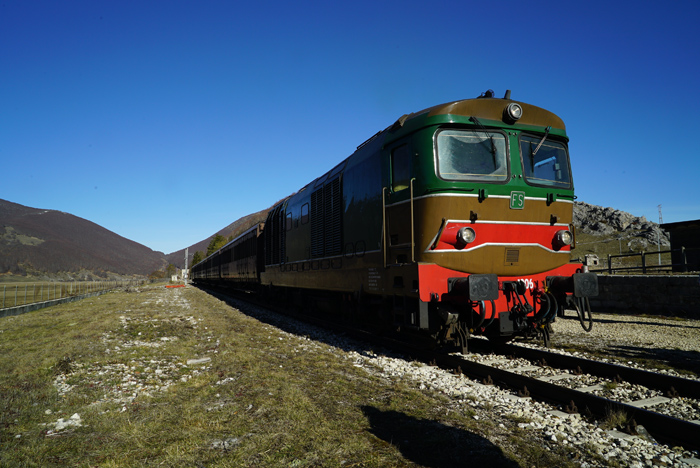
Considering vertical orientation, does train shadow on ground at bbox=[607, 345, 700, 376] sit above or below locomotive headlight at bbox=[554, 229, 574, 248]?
below

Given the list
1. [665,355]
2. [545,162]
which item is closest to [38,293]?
[545,162]

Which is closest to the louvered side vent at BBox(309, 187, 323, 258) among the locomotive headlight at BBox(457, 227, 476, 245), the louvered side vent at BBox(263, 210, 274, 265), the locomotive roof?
the locomotive roof

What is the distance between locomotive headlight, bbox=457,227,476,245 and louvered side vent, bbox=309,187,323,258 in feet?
16.5

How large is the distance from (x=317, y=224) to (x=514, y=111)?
604 cm

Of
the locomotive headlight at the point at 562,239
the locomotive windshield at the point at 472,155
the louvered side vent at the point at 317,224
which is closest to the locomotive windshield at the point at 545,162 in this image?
the locomotive windshield at the point at 472,155

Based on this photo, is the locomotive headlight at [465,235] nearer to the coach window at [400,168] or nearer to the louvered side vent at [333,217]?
the coach window at [400,168]

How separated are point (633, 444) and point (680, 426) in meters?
0.43

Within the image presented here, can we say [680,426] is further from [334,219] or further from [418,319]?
[334,219]

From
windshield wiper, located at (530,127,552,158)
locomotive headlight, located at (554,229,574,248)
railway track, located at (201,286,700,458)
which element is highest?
windshield wiper, located at (530,127,552,158)

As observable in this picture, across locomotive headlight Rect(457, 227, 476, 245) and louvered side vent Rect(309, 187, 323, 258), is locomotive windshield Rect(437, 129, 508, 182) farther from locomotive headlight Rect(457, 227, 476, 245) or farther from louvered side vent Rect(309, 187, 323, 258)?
louvered side vent Rect(309, 187, 323, 258)

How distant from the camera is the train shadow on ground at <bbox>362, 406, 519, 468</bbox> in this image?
10.7 feet

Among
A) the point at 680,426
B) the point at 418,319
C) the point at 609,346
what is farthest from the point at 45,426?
the point at 609,346

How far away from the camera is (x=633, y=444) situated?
139 inches

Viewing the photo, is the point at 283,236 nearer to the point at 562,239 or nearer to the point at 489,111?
the point at 489,111
